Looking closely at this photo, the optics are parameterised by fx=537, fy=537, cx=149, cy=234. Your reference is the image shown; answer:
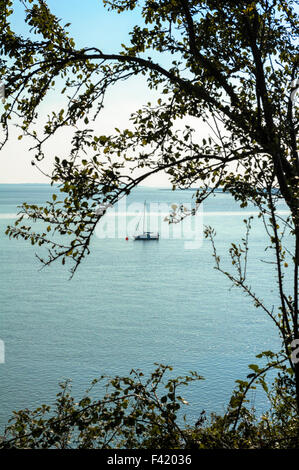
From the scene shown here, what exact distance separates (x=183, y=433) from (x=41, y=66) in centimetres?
363

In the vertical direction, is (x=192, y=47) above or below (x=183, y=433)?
above

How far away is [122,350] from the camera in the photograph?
3597 centimetres

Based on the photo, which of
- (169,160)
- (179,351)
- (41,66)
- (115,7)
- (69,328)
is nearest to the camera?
(41,66)

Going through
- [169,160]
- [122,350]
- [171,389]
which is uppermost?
[169,160]

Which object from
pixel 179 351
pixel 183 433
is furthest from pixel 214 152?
pixel 179 351

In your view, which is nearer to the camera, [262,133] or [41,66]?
[262,133]

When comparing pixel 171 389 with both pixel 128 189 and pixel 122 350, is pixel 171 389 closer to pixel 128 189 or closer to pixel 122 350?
pixel 128 189

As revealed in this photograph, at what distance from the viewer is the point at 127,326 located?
1581 inches

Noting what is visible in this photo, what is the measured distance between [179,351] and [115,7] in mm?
31365

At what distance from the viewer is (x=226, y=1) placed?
5402 mm

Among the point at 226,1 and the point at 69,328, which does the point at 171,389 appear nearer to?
the point at 226,1

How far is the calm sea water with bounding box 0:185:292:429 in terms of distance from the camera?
31625 millimetres

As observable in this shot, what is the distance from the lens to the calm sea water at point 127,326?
104 feet

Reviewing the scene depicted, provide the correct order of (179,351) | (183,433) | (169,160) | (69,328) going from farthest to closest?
(69,328)
(179,351)
(169,160)
(183,433)
